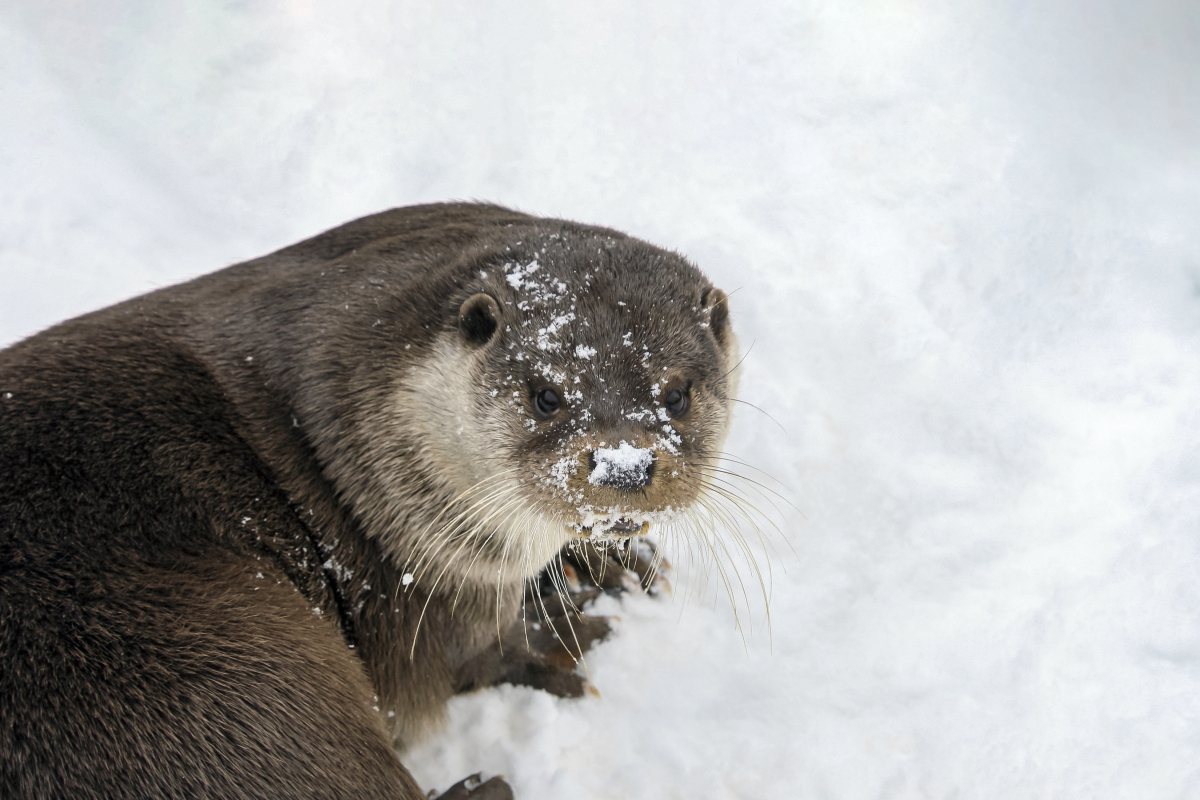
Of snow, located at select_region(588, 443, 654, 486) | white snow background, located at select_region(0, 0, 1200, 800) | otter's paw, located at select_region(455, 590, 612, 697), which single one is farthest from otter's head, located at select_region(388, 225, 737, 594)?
white snow background, located at select_region(0, 0, 1200, 800)

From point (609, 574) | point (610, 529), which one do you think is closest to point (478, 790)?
point (609, 574)

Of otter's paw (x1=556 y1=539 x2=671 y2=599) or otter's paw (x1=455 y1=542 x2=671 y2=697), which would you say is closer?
otter's paw (x1=455 y1=542 x2=671 y2=697)

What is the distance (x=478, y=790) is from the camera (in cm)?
249

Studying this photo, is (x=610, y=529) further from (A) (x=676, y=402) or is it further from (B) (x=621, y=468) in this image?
(A) (x=676, y=402)

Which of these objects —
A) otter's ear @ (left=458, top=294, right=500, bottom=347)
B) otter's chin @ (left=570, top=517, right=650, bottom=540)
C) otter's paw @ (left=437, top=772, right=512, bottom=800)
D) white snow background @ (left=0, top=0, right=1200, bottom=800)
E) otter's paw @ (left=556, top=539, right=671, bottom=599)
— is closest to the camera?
otter's chin @ (left=570, top=517, right=650, bottom=540)

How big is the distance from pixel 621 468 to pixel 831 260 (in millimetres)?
2406

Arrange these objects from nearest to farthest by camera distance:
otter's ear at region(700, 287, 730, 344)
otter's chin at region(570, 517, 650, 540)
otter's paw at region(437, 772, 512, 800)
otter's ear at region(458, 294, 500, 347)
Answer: otter's chin at region(570, 517, 650, 540) → otter's ear at region(458, 294, 500, 347) → otter's ear at region(700, 287, 730, 344) → otter's paw at region(437, 772, 512, 800)

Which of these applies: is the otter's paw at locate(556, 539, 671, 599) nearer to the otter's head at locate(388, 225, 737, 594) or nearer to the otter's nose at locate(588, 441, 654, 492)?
the otter's head at locate(388, 225, 737, 594)

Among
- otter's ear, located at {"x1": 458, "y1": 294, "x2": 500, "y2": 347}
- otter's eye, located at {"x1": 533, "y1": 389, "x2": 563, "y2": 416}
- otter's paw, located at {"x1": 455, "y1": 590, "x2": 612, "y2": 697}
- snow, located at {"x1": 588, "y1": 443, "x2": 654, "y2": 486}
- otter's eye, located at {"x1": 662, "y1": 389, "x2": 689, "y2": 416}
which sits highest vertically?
otter's eye, located at {"x1": 662, "y1": 389, "x2": 689, "y2": 416}

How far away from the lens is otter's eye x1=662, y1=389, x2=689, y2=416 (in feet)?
6.91

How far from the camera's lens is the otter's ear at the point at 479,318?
2135 millimetres

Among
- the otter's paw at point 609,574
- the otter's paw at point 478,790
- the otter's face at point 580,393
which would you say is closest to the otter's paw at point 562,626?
the otter's paw at point 609,574

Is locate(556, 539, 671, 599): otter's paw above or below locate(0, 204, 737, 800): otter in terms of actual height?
above

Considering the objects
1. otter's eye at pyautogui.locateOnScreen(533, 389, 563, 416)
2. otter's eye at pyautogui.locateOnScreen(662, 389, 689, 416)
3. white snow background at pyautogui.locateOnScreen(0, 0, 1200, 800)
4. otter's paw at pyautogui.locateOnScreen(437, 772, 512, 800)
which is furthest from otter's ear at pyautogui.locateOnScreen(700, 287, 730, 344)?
otter's paw at pyautogui.locateOnScreen(437, 772, 512, 800)
